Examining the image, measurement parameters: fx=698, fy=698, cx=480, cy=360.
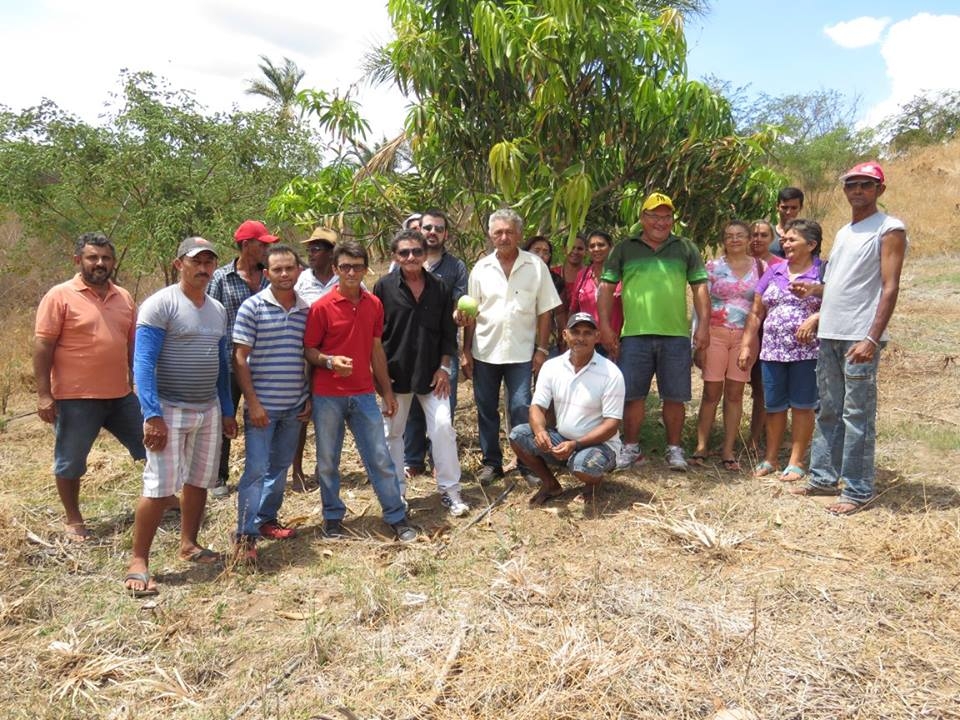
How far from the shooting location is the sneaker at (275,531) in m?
4.32

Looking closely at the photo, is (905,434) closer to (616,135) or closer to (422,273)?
(616,135)

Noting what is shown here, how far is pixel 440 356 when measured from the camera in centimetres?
465

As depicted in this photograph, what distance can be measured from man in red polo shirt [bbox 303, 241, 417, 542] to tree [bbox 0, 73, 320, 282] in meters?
4.45

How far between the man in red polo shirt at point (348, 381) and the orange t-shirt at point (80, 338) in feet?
4.08

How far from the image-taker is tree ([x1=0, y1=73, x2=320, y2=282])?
24.8ft

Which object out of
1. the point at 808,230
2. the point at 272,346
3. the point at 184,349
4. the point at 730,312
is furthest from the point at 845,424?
the point at 184,349

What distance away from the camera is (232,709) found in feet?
8.99

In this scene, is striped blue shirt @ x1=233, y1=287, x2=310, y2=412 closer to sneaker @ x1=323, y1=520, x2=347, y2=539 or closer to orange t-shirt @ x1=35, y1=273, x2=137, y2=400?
sneaker @ x1=323, y1=520, x2=347, y2=539

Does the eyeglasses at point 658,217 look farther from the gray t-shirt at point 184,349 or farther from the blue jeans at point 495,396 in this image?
the gray t-shirt at point 184,349

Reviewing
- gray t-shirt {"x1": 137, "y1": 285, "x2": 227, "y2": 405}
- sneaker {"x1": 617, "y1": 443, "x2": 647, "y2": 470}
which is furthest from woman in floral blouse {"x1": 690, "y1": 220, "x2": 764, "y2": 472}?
gray t-shirt {"x1": 137, "y1": 285, "x2": 227, "y2": 405}

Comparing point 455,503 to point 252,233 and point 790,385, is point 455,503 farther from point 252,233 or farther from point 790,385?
point 790,385

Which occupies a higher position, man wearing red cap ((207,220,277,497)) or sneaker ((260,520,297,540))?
man wearing red cap ((207,220,277,497))

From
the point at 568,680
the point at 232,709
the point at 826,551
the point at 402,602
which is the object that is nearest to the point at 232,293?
the point at 402,602

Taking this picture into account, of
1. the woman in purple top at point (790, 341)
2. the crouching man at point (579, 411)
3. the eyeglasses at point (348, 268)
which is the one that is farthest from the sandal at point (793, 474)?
the eyeglasses at point (348, 268)
